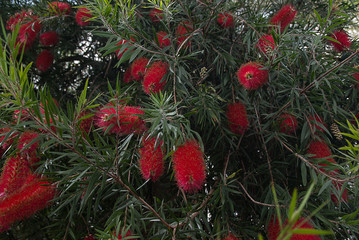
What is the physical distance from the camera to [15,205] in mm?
779

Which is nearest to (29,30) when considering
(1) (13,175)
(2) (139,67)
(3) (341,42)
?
(2) (139,67)

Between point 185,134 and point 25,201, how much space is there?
1.49 feet

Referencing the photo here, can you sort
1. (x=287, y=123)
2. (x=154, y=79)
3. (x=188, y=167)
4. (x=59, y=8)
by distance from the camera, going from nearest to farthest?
(x=188, y=167) → (x=154, y=79) → (x=287, y=123) → (x=59, y=8)

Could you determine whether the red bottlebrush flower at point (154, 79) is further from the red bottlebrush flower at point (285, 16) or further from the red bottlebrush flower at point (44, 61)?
the red bottlebrush flower at point (44, 61)

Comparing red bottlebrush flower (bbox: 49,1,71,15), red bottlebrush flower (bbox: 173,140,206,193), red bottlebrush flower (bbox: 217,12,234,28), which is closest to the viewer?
red bottlebrush flower (bbox: 173,140,206,193)

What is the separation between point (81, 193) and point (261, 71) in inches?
24.6

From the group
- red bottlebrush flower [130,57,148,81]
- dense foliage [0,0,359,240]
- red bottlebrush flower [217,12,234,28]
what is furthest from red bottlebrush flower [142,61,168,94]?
red bottlebrush flower [217,12,234,28]

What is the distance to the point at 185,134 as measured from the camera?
31.2 inches

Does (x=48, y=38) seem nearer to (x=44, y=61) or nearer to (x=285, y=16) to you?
(x=44, y=61)

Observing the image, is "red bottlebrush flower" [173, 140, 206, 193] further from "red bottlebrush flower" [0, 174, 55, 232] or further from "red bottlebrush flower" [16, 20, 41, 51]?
"red bottlebrush flower" [16, 20, 41, 51]

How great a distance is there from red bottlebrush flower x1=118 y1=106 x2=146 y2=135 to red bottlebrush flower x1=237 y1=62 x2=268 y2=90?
1.04 ft

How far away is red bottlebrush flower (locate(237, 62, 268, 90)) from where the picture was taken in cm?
88

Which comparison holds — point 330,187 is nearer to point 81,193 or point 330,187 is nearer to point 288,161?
point 288,161

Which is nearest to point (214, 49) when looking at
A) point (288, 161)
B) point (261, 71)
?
point (261, 71)
